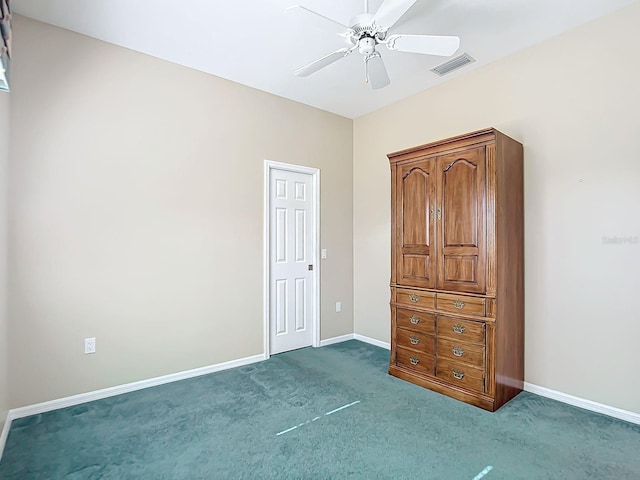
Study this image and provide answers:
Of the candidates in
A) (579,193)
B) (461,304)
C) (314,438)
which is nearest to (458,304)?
(461,304)

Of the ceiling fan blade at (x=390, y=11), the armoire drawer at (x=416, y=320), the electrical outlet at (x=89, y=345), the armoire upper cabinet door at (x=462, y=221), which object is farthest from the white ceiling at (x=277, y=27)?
the electrical outlet at (x=89, y=345)

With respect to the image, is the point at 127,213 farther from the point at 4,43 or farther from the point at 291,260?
the point at 291,260

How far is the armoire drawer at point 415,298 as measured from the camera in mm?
3002

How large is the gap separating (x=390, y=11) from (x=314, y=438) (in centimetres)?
260

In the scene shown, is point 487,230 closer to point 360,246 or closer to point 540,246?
point 540,246

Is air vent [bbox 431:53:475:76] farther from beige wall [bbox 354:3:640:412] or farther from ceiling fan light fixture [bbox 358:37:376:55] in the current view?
ceiling fan light fixture [bbox 358:37:376:55]

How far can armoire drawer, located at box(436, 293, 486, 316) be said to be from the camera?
8.77 feet

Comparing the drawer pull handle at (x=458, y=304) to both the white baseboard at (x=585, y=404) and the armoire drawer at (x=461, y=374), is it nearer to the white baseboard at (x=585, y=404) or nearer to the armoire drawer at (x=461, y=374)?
the armoire drawer at (x=461, y=374)

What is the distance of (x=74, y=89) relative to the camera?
2723 mm

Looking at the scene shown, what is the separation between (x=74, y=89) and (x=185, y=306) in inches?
79.4

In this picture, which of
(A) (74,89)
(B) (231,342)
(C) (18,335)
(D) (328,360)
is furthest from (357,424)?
(A) (74,89)

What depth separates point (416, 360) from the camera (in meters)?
3.09

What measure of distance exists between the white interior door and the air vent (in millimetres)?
1800

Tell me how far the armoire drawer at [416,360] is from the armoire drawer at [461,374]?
78 mm
